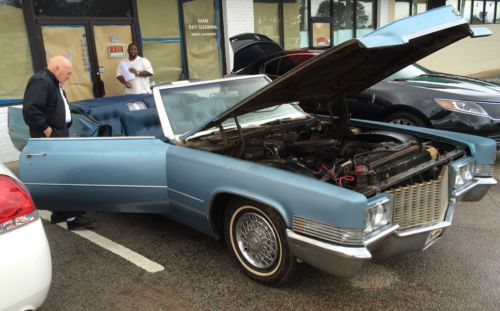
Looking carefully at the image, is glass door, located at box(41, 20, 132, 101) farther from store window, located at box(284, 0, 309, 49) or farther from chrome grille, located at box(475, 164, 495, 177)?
chrome grille, located at box(475, 164, 495, 177)

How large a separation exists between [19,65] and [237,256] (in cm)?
605

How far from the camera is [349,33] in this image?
13305 mm

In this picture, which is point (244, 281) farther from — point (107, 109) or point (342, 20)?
point (342, 20)

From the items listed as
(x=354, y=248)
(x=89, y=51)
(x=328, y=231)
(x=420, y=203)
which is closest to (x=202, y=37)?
(x=89, y=51)

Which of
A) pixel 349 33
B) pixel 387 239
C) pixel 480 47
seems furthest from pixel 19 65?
pixel 480 47

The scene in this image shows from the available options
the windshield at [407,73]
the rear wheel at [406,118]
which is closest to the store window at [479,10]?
the windshield at [407,73]

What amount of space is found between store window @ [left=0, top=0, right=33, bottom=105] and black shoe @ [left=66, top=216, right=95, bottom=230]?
4.12 m

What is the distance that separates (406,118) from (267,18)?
19.4 feet

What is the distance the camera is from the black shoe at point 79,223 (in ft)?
14.4

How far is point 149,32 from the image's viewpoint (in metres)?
9.16

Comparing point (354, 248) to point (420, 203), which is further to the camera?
point (420, 203)

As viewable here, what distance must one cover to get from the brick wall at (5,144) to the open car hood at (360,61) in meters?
5.06

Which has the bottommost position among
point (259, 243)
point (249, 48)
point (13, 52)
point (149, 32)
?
point (259, 243)

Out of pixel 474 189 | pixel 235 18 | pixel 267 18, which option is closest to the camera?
pixel 474 189
